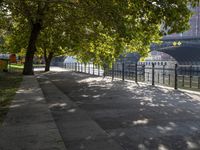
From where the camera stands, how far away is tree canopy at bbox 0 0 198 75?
13.7 m

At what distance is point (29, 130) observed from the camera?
5957mm

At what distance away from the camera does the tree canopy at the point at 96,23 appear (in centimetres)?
1369

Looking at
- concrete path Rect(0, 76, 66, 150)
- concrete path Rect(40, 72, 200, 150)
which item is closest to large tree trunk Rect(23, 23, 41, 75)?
concrete path Rect(40, 72, 200, 150)

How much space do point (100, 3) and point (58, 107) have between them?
19.3ft

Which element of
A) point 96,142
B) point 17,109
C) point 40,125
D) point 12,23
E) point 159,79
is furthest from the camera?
point 12,23

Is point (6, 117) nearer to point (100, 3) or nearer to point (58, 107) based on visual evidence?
point (58, 107)

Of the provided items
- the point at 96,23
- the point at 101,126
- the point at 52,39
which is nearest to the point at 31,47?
the point at 52,39

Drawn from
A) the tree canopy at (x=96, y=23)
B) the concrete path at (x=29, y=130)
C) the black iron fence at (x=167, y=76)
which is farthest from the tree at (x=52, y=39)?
the concrete path at (x=29, y=130)

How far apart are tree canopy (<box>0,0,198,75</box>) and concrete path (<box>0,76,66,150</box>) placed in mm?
Result: 6480

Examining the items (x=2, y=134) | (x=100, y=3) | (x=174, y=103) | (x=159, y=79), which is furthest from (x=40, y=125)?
(x=159, y=79)

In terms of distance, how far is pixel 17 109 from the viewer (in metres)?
8.27

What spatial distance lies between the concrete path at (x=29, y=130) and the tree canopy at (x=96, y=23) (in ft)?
21.3

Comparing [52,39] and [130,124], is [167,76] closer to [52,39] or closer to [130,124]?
[130,124]

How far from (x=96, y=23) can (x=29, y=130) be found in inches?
599
